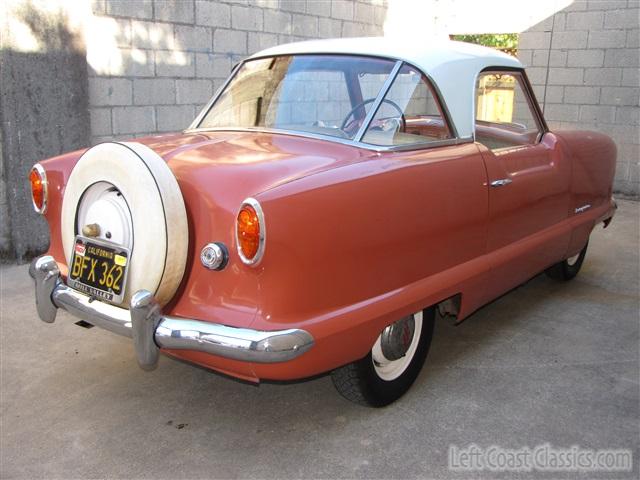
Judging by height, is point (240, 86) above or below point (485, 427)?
above

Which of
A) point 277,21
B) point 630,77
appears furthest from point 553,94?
point 277,21

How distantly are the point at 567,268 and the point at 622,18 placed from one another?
4592mm

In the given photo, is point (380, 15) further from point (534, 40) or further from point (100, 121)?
point (100, 121)

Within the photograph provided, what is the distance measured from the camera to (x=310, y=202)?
2352 millimetres

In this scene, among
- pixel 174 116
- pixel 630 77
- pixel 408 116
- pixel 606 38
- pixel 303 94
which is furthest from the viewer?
pixel 606 38

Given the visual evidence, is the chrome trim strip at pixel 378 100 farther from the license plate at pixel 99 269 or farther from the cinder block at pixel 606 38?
the cinder block at pixel 606 38

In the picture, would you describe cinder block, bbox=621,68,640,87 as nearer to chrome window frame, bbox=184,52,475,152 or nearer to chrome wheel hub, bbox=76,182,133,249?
chrome window frame, bbox=184,52,475,152

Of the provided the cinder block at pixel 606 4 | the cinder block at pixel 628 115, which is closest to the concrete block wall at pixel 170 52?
the cinder block at pixel 606 4

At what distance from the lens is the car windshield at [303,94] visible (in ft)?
10.5

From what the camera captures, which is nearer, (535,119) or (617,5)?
(535,119)

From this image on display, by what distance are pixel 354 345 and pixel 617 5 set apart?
7.25m

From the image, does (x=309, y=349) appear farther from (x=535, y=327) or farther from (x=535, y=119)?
(x=535, y=119)

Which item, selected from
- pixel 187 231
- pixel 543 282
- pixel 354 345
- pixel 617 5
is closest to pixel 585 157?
pixel 543 282

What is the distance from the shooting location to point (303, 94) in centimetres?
346
